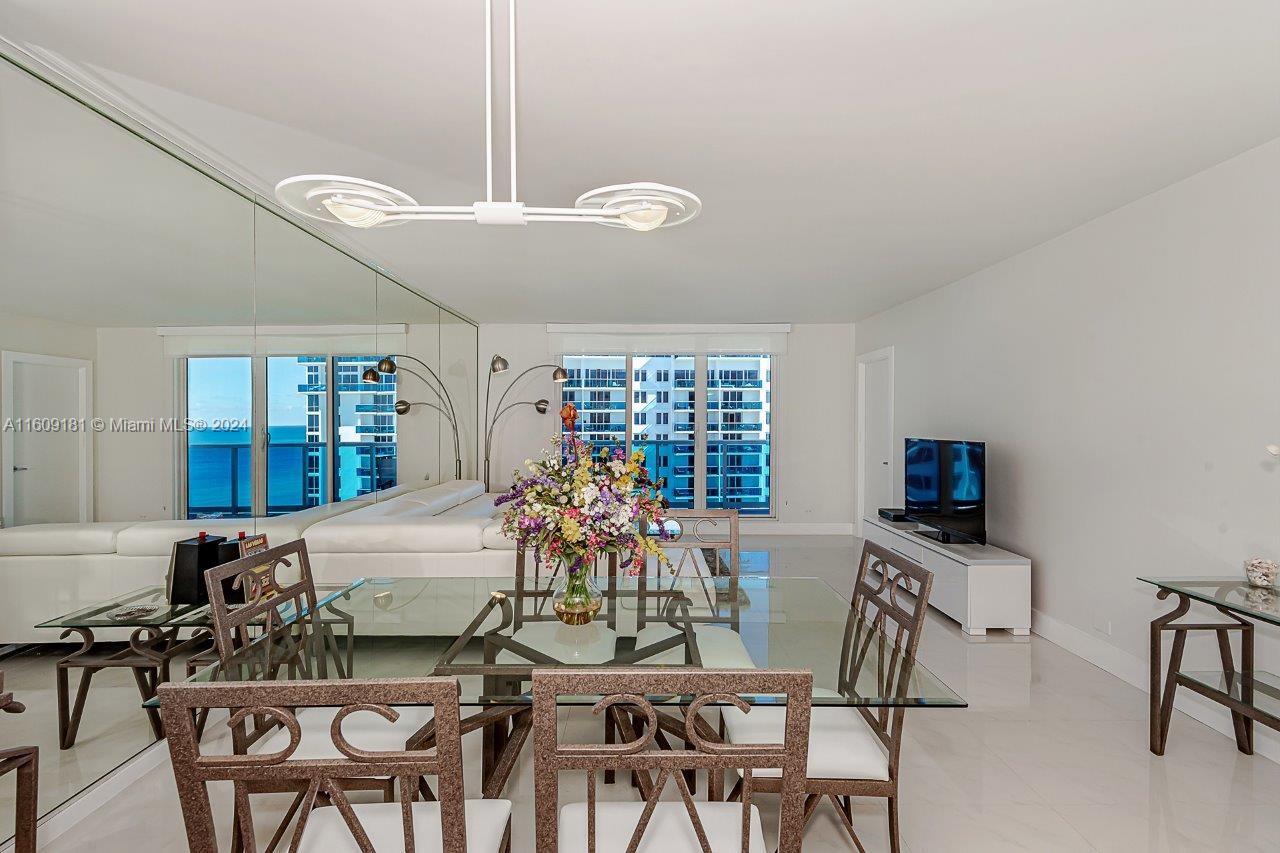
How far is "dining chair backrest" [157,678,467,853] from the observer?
1.06m

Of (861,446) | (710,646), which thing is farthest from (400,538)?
(861,446)

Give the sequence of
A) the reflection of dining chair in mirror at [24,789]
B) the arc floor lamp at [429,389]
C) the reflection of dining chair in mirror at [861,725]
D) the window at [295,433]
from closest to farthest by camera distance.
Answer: the reflection of dining chair in mirror at [24,789]
the reflection of dining chair in mirror at [861,725]
the window at [295,433]
the arc floor lamp at [429,389]

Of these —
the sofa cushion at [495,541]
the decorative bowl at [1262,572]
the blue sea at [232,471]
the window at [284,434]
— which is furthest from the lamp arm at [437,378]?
the decorative bowl at [1262,572]

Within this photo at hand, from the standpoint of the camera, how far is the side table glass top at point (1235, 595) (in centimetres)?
224

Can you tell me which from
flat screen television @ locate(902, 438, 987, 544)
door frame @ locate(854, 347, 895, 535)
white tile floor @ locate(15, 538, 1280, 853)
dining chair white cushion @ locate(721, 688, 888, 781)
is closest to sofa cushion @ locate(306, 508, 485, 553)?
white tile floor @ locate(15, 538, 1280, 853)

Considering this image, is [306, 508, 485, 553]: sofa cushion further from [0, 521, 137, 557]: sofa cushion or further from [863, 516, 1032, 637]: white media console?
[863, 516, 1032, 637]: white media console

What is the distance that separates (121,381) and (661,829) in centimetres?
251

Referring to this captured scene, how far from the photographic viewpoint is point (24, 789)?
1644 mm

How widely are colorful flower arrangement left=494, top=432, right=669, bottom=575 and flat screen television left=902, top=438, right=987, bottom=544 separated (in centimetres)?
315

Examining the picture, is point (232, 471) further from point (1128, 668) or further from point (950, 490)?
point (1128, 668)

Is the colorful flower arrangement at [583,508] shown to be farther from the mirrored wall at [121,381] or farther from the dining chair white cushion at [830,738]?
the mirrored wall at [121,381]

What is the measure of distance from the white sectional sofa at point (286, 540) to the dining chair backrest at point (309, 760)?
1405mm

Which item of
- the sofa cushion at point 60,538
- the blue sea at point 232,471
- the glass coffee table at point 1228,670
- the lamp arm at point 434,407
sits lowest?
the glass coffee table at point 1228,670

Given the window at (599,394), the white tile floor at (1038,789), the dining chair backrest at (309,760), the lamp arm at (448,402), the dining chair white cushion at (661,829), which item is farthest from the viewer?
the window at (599,394)
